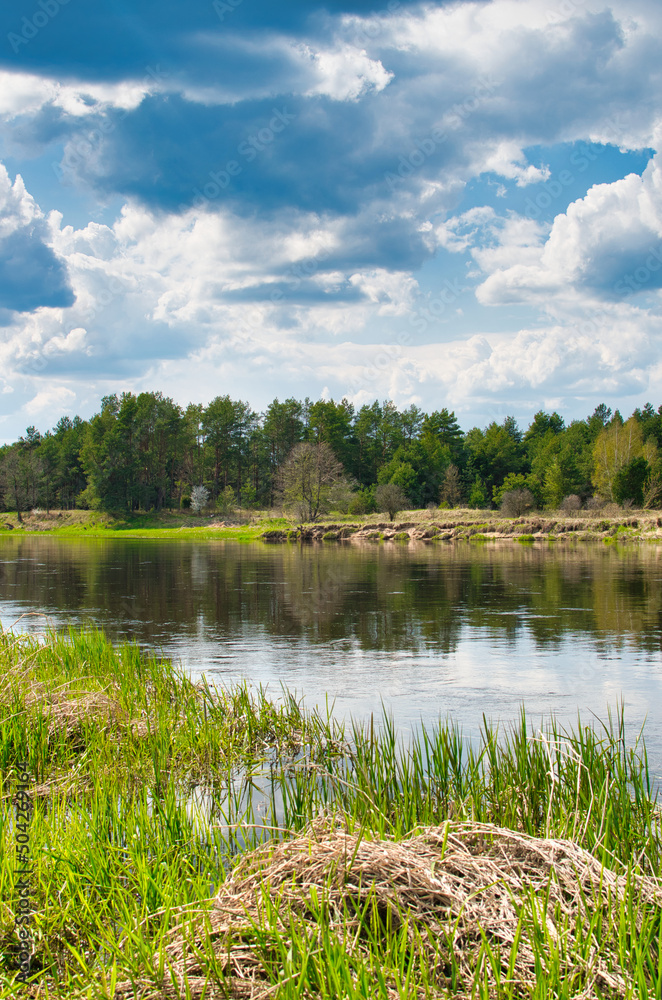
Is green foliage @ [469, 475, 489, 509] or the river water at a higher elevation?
green foliage @ [469, 475, 489, 509]

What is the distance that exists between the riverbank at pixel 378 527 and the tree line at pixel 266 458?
499 centimetres

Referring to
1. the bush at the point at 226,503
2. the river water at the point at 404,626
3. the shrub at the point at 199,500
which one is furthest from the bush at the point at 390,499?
the river water at the point at 404,626

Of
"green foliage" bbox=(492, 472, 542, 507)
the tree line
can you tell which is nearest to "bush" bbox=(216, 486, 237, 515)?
the tree line

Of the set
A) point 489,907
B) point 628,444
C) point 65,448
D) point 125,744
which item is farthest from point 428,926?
point 65,448

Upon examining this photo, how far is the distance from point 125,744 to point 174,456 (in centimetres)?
11385

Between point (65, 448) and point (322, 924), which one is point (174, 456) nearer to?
point (65, 448)

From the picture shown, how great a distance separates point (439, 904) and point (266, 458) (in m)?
123

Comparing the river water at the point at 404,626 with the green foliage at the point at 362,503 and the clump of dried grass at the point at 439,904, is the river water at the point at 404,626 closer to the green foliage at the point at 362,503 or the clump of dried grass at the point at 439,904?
the clump of dried grass at the point at 439,904

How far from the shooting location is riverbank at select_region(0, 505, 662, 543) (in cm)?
6769

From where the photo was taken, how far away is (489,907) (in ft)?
14.2

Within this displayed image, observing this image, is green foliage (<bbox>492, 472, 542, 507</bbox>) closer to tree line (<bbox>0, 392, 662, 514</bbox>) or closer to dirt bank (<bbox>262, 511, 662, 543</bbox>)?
tree line (<bbox>0, 392, 662, 514</bbox>)

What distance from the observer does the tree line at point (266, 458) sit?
107m

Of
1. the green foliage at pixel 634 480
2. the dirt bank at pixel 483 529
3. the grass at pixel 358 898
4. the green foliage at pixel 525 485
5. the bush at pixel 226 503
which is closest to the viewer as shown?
the grass at pixel 358 898

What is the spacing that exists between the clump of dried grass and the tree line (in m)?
90.6
